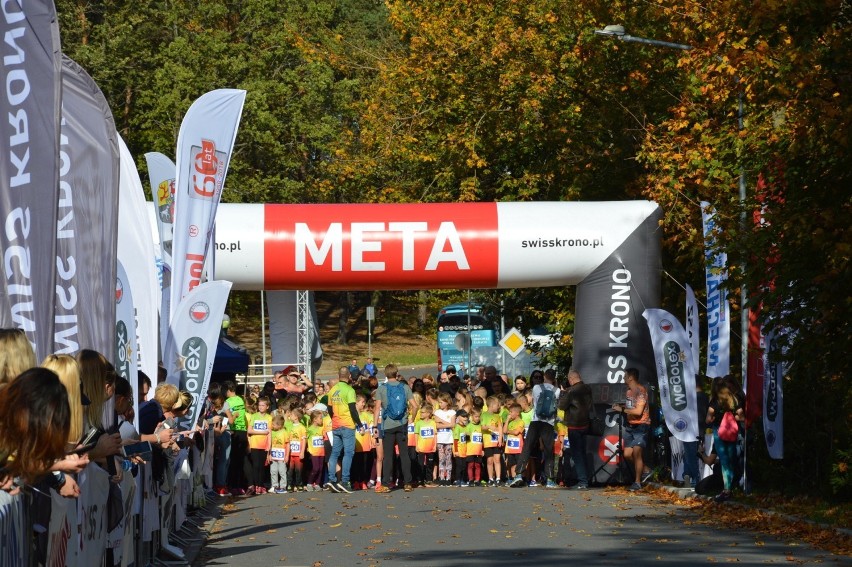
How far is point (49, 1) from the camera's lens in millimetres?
8234

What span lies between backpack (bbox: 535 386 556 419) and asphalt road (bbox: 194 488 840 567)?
2.20 meters

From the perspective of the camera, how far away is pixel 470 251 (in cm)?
2144

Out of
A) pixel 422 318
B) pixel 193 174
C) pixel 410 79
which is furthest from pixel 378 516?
pixel 422 318

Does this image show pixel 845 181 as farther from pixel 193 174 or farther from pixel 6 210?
pixel 6 210

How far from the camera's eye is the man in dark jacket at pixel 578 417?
21.6 m

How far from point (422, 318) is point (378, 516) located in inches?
2111

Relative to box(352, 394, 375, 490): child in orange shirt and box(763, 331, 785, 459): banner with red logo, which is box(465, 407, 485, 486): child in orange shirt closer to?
box(352, 394, 375, 490): child in orange shirt

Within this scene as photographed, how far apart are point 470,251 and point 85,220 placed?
11.9 m

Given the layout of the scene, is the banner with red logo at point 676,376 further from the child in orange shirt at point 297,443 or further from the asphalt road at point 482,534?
the child in orange shirt at point 297,443

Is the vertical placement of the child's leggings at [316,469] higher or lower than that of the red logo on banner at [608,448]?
lower

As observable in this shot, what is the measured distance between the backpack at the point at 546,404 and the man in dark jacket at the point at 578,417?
2.38ft

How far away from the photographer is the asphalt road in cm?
1293

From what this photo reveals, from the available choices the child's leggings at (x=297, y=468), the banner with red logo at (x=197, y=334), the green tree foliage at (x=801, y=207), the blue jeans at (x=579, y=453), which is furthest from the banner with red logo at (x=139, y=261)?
the blue jeans at (x=579, y=453)

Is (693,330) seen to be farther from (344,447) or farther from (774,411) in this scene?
(344,447)
